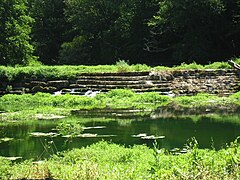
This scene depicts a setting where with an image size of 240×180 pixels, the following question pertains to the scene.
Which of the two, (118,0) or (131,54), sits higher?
(118,0)

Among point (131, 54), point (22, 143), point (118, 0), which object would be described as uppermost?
point (118, 0)

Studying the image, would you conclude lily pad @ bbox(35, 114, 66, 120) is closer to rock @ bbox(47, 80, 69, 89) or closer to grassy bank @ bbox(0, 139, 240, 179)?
grassy bank @ bbox(0, 139, 240, 179)

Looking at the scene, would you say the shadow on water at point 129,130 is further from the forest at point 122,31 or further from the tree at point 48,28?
the tree at point 48,28

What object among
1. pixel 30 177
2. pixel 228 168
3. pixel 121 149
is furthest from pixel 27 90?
pixel 228 168

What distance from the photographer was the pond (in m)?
12.9

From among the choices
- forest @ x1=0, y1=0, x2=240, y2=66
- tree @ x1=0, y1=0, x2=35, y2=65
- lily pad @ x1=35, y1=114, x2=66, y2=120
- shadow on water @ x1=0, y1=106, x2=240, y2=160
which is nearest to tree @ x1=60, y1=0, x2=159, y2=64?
forest @ x1=0, y1=0, x2=240, y2=66

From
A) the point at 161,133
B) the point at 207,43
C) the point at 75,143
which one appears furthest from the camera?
the point at 207,43

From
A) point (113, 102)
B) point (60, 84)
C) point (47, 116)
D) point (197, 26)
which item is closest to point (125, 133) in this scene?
point (47, 116)

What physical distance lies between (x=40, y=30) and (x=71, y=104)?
3398 centimetres

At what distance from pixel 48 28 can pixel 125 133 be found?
138 feet

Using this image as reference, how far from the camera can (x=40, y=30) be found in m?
55.4

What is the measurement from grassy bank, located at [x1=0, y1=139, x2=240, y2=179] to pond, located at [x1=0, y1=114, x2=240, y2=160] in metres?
1.49

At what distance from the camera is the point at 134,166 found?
8586mm

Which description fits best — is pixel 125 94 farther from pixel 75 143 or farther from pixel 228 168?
pixel 228 168
